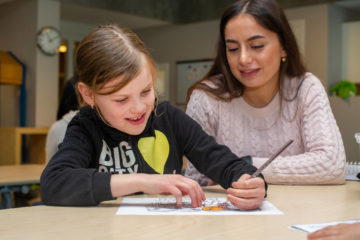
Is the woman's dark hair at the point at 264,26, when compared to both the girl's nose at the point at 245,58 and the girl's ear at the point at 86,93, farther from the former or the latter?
the girl's ear at the point at 86,93

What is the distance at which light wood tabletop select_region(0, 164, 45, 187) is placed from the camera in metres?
2.28

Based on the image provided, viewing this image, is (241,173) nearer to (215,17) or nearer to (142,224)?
(142,224)

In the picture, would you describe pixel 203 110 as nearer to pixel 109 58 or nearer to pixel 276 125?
pixel 276 125

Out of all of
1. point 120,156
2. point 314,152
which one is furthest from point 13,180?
point 314,152

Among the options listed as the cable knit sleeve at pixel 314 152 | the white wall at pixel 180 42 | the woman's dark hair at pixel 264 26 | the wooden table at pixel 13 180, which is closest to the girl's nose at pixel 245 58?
the woman's dark hair at pixel 264 26

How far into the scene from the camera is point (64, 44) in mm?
6785

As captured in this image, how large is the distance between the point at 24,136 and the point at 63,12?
1.77 m

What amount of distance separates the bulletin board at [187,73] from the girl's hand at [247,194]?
5.24 metres

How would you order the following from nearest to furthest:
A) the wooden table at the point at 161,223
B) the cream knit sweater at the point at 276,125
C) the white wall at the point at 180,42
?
1. the wooden table at the point at 161,223
2. the cream knit sweater at the point at 276,125
3. the white wall at the point at 180,42

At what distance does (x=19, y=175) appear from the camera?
2.48 meters

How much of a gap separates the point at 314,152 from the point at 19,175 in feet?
5.55

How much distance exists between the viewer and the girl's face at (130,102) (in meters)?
1.07

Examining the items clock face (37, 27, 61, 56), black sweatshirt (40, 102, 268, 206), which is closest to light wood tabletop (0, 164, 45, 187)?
black sweatshirt (40, 102, 268, 206)

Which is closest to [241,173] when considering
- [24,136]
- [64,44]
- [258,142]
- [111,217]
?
[111,217]
